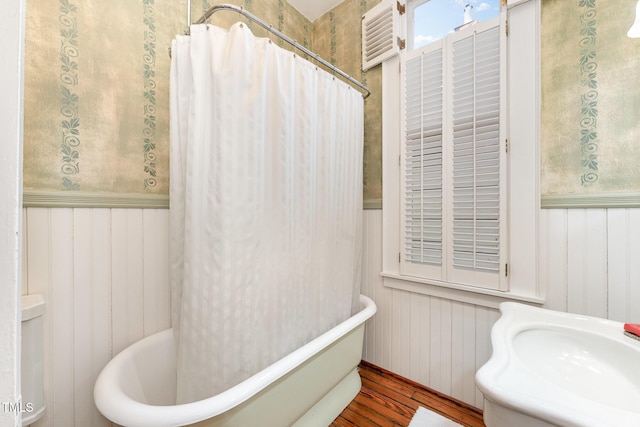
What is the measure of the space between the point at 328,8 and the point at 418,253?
6.66ft

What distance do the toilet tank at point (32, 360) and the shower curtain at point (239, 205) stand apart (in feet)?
1.39

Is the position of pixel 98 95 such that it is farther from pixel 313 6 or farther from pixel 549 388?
pixel 549 388

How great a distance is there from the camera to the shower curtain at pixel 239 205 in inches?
38.4

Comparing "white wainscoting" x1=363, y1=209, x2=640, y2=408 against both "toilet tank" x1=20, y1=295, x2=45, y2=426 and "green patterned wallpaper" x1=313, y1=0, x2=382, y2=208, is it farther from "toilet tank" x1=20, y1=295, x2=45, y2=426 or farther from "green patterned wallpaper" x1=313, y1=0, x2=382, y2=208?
"toilet tank" x1=20, y1=295, x2=45, y2=426

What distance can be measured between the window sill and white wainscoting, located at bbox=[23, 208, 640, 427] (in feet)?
0.16

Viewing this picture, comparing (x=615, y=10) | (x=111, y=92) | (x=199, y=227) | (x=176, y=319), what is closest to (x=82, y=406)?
(x=176, y=319)

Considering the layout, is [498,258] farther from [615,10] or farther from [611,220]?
[615,10]

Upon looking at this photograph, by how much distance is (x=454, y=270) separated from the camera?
1.45 metres

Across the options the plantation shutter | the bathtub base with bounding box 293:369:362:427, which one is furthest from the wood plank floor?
the plantation shutter

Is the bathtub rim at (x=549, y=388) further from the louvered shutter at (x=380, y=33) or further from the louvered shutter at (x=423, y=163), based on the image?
the louvered shutter at (x=380, y=33)

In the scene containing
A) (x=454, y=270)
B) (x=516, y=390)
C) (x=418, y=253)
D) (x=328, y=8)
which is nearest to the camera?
(x=516, y=390)

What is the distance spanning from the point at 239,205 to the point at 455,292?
129cm

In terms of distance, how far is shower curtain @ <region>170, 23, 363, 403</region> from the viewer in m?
0.98

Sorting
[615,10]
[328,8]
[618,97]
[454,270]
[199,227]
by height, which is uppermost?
[328,8]
